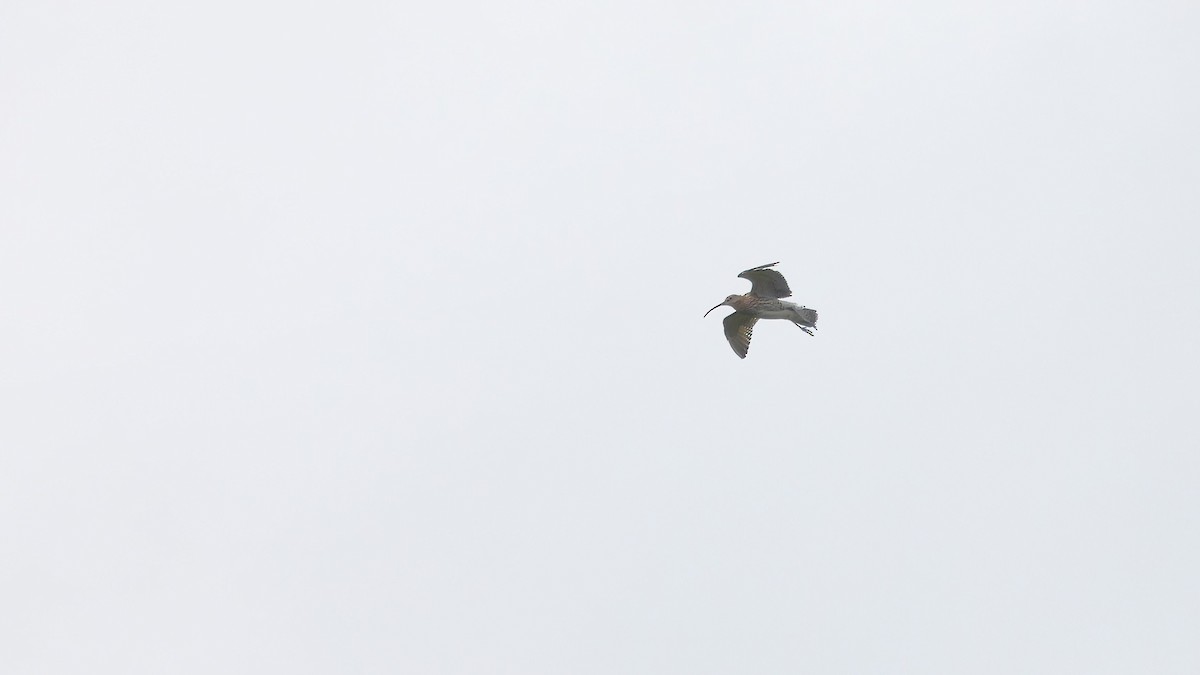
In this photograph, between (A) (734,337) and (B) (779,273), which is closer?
(B) (779,273)

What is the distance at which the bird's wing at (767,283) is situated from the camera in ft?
147

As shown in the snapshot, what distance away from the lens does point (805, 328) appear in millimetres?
45250

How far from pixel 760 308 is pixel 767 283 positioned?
133 cm

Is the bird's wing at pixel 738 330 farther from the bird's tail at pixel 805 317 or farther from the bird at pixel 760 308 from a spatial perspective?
the bird's tail at pixel 805 317

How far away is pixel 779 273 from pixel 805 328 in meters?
1.85

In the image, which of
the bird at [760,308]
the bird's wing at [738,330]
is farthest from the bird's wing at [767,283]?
the bird's wing at [738,330]

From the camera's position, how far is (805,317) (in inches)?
1804

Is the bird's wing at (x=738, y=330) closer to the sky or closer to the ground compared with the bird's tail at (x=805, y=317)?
closer to the sky

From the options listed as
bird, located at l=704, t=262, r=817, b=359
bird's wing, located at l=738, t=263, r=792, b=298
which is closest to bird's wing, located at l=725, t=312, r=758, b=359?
bird, located at l=704, t=262, r=817, b=359

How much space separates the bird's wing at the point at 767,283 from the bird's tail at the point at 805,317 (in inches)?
24.8

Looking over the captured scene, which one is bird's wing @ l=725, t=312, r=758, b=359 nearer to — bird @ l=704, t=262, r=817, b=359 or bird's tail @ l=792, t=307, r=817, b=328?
bird @ l=704, t=262, r=817, b=359

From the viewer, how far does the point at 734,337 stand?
4788cm

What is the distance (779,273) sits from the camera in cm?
4469

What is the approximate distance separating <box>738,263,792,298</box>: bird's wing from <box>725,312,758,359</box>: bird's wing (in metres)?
1.53
